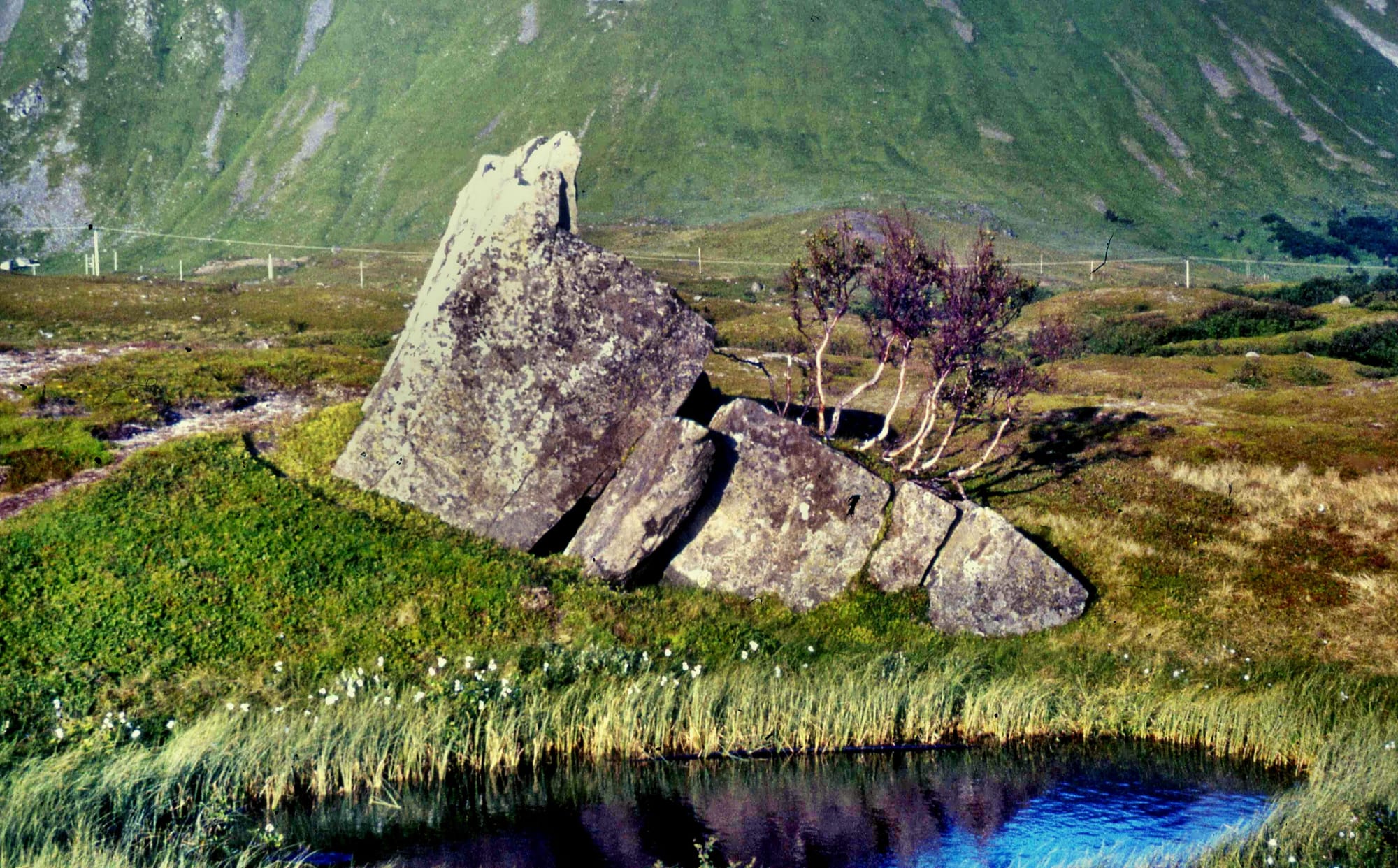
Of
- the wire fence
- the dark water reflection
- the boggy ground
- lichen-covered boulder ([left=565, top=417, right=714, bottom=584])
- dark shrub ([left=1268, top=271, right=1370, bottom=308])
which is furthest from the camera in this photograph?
the wire fence

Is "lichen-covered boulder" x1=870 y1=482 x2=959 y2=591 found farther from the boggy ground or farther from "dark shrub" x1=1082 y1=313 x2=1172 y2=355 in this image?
"dark shrub" x1=1082 y1=313 x2=1172 y2=355

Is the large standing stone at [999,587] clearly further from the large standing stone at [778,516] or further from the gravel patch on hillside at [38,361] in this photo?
the gravel patch on hillside at [38,361]

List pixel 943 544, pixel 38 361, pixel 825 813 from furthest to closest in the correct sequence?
1. pixel 38 361
2. pixel 943 544
3. pixel 825 813

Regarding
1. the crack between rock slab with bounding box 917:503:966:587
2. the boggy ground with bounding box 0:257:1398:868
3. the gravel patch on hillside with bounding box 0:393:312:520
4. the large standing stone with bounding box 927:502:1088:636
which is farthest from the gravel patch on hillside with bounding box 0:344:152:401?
the large standing stone with bounding box 927:502:1088:636

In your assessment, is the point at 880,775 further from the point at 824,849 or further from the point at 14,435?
the point at 14,435

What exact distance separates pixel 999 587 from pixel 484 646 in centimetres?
1074

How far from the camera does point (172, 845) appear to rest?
1335cm

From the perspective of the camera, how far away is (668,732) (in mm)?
18688

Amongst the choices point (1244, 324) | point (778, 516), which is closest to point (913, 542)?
point (778, 516)

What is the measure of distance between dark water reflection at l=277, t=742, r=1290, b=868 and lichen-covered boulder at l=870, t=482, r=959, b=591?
6.07 m

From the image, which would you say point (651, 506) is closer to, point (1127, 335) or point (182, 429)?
point (182, 429)

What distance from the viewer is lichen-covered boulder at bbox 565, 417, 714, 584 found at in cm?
2342

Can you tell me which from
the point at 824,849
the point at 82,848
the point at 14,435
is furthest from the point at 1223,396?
the point at 82,848

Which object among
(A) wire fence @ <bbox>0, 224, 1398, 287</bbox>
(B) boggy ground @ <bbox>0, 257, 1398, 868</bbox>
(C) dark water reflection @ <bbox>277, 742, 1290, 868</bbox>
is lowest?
(C) dark water reflection @ <bbox>277, 742, 1290, 868</bbox>
